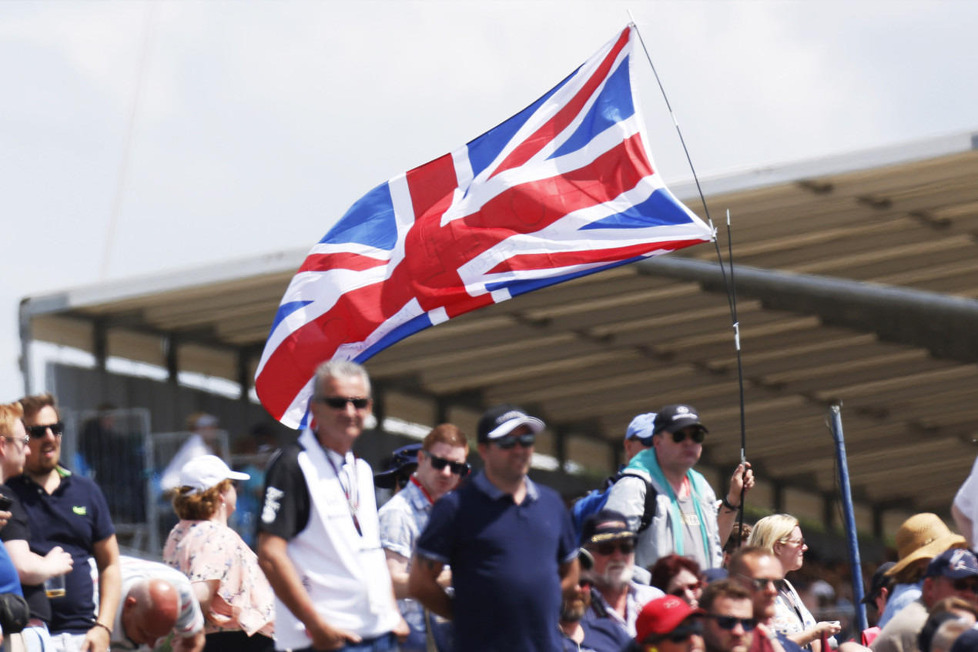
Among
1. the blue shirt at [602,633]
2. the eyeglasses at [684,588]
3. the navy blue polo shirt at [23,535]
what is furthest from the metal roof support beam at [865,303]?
the navy blue polo shirt at [23,535]

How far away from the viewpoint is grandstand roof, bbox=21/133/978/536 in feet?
49.2

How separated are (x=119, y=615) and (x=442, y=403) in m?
17.6

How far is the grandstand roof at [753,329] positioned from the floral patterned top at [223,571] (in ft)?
25.5

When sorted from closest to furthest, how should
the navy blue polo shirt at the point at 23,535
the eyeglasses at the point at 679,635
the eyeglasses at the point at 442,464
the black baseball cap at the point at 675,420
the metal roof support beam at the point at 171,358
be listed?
the eyeglasses at the point at 679,635, the navy blue polo shirt at the point at 23,535, the eyeglasses at the point at 442,464, the black baseball cap at the point at 675,420, the metal roof support beam at the point at 171,358

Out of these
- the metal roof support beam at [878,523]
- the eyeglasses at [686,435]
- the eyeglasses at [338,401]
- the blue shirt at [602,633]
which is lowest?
the metal roof support beam at [878,523]

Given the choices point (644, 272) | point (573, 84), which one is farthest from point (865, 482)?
point (573, 84)

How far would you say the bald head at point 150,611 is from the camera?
6.23 m

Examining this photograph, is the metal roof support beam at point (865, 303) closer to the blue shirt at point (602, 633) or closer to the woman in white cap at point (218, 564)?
the blue shirt at point (602, 633)

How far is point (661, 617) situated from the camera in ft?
18.6

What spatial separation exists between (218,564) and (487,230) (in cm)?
259

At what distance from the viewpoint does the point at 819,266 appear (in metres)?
18.2

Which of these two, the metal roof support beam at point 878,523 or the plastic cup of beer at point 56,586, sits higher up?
the plastic cup of beer at point 56,586

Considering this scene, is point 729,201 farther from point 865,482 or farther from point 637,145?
point 865,482

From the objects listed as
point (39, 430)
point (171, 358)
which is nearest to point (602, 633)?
point (39, 430)
